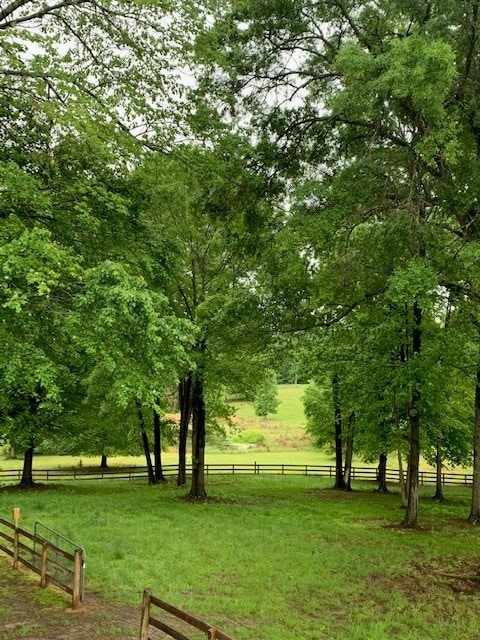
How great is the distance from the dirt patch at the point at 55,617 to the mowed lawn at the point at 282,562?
833mm

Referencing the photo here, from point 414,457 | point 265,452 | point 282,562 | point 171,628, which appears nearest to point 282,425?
point 265,452

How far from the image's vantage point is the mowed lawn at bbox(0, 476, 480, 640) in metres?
8.79

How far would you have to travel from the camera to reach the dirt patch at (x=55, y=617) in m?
7.43

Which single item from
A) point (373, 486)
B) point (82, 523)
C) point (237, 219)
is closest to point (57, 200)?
point (237, 219)

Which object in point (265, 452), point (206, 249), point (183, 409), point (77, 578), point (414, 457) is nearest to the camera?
point (77, 578)

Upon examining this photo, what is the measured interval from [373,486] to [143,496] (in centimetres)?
1789

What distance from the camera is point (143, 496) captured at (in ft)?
73.7

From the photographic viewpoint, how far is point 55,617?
8039 mm

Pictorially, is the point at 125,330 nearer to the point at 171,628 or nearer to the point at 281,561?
the point at 171,628

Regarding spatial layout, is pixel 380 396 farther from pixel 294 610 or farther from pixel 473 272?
pixel 294 610

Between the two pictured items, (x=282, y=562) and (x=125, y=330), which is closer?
(x=125, y=330)

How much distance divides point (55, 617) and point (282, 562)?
5.69 meters

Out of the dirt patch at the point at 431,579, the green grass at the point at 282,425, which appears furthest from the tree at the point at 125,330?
the green grass at the point at 282,425

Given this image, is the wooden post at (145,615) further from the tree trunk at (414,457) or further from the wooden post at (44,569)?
the tree trunk at (414,457)
